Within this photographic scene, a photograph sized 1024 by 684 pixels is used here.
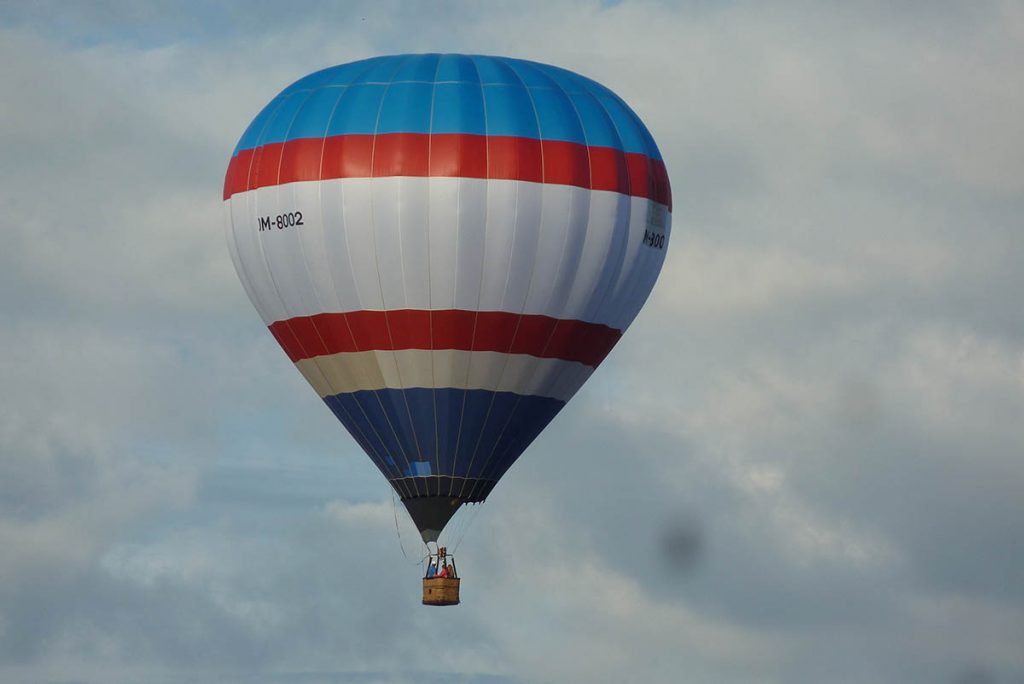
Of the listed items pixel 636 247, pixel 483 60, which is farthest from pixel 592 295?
pixel 483 60

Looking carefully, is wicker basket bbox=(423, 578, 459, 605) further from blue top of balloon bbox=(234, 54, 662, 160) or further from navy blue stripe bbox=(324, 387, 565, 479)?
blue top of balloon bbox=(234, 54, 662, 160)

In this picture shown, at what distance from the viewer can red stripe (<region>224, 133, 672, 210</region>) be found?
59000 millimetres

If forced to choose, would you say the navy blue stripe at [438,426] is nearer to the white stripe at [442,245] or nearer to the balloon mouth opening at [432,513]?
the balloon mouth opening at [432,513]

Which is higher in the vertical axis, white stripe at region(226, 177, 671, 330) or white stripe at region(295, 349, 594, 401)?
white stripe at region(226, 177, 671, 330)

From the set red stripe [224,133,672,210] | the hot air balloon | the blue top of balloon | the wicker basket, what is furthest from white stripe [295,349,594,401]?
the blue top of balloon

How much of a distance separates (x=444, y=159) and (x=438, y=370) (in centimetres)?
434

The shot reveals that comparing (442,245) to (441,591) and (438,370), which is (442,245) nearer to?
(438,370)

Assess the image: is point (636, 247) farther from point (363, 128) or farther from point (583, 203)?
point (363, 128)

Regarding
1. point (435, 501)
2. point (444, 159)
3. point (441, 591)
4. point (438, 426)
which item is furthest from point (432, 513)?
point (444, 159)

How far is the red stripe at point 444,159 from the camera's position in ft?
194

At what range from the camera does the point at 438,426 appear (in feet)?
198

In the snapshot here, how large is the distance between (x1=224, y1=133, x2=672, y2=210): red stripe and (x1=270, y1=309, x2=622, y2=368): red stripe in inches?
112

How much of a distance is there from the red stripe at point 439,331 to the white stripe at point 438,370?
0.16 meters

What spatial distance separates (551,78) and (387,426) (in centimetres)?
795
